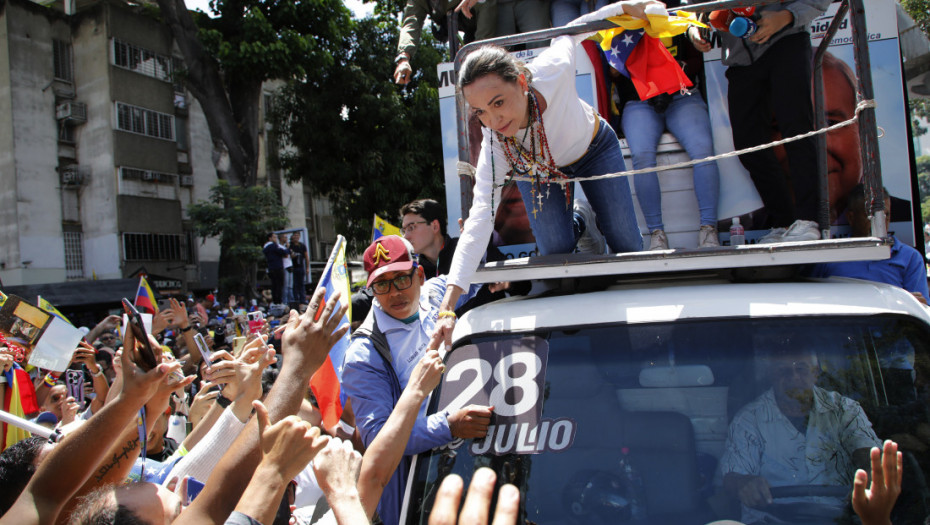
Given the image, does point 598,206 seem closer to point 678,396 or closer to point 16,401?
point 678,396

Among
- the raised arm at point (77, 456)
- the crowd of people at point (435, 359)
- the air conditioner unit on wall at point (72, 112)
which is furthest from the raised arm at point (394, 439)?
the air conditioner unit on wall at point (72, 112)

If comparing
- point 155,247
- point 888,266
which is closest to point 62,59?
point 155,247

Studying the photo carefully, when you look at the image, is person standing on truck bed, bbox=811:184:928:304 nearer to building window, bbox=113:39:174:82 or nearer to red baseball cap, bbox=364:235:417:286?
red baseball cap, bbox=364:235:417:286

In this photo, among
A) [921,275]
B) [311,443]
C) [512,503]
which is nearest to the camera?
[512,503]

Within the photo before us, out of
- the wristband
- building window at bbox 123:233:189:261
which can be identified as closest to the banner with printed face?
the wristband

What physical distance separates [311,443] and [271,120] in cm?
1981

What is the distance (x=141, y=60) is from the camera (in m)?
24.2

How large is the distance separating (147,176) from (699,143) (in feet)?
78.8

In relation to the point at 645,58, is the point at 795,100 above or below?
below

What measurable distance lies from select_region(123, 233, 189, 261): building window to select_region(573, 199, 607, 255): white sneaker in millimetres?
23350

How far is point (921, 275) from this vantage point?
11.8 feet

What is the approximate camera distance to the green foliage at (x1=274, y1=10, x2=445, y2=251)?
18.7 meters

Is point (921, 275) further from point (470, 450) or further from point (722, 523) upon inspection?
point (470, 450)

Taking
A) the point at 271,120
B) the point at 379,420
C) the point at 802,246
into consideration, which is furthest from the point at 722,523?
the point at 271,120
